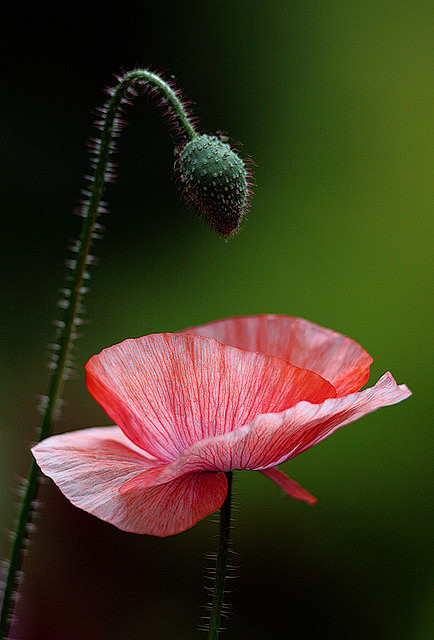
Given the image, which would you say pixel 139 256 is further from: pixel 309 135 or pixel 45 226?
pixel 309 135

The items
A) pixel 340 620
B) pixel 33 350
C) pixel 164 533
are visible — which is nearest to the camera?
pixel 164 533

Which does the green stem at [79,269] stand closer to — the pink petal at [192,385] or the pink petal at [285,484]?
the pink petal at [192,385]

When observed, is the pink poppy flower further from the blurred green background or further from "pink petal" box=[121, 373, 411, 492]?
the blurred green background

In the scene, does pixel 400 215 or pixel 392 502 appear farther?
pixel 400 215

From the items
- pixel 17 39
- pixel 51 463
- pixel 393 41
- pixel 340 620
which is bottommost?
pixel 340 620

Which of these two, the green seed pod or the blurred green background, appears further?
the blurred green background

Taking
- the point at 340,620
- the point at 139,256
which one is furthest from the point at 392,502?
the point at 139,256

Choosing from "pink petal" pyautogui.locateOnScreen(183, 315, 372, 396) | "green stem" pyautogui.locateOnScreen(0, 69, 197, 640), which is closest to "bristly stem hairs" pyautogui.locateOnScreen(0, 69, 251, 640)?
"green stem" pyautogui.locateOnScreen(0, 69, 197, 640)

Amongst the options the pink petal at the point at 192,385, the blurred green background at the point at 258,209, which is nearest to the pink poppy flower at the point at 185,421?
the pink petal at the point at 192,385
